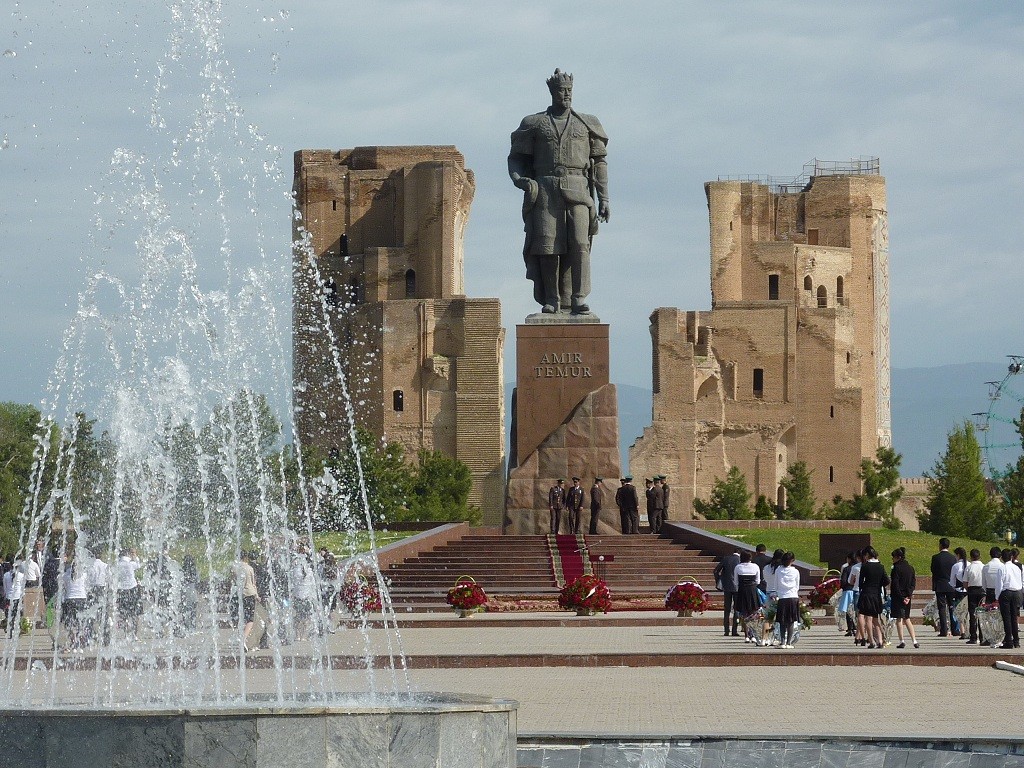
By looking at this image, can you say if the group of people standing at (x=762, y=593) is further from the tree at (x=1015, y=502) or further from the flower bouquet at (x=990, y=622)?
the tree at (x=1015, y=502)

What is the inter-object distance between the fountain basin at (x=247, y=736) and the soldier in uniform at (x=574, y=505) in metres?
15.6

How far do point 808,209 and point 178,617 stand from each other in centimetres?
6368

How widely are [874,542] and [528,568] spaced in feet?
33.8

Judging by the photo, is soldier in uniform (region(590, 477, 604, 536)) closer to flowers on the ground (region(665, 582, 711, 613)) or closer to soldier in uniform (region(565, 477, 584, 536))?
soldier in uniform (region(565, 477, 584, 536))

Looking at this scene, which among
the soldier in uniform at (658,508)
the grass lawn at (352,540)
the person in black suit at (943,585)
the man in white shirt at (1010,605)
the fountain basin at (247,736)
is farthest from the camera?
the grass lawn at (352,540)

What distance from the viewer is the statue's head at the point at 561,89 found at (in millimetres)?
24141

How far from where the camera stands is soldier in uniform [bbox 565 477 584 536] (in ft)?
75.9

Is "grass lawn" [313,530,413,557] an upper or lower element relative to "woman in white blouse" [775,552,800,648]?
upper

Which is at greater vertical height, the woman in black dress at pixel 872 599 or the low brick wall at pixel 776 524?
the low brick wall at pixel 776 524

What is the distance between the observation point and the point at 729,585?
17.2m

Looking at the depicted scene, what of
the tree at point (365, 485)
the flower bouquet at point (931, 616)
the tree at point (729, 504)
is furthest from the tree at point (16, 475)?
the flower bouquet at point (931, 616)

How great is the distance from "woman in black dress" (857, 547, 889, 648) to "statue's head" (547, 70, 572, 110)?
32.5ft

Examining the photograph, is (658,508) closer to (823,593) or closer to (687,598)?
(823,593)

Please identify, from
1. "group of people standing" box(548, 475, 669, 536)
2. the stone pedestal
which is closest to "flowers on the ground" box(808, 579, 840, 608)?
"group of people standing" box(548, 475, 669, 536)
